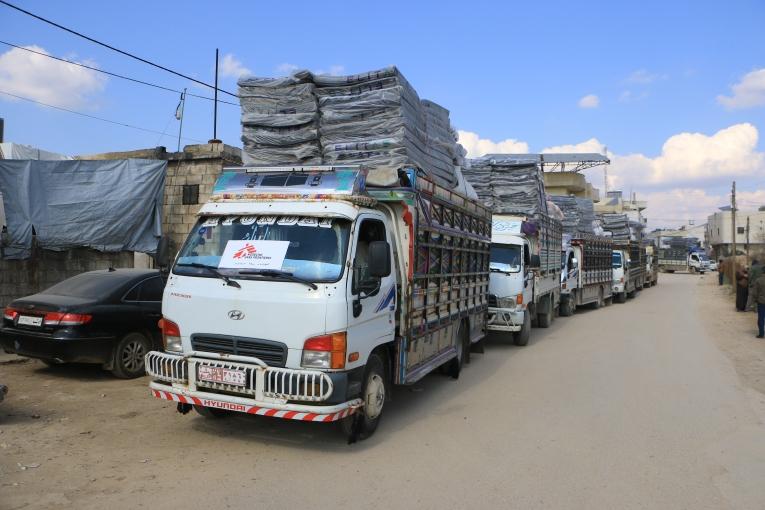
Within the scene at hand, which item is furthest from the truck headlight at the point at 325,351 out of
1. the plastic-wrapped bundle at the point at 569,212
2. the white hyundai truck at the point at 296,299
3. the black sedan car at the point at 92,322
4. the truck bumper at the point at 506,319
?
the plastic-wrapped bundle at the point at 569,212

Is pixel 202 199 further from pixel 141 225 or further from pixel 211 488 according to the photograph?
pixel 211 488

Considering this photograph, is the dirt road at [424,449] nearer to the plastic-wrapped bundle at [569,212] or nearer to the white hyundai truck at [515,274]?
the white hyundai truck at [515,274]

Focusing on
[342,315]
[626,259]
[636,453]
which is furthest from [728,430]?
[626,259]

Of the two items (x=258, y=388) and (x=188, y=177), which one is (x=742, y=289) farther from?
(x=258, y=388)

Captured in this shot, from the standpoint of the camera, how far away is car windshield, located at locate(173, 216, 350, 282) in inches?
207

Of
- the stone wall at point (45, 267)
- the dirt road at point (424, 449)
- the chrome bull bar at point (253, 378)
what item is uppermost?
the stone wall at point (45, 267)

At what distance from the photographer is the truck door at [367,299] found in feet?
17.1

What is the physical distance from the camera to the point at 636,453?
5.61 m

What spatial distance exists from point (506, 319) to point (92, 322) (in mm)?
7805

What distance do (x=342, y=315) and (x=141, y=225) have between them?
850 cm

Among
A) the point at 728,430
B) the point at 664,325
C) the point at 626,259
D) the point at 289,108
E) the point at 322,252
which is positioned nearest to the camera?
the point at 322,252

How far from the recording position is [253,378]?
16.4 feet

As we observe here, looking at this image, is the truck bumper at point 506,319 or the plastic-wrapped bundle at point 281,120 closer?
the plastic-wrapped bundle at point 281,120

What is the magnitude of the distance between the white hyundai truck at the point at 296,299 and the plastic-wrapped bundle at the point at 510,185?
9952 mm
